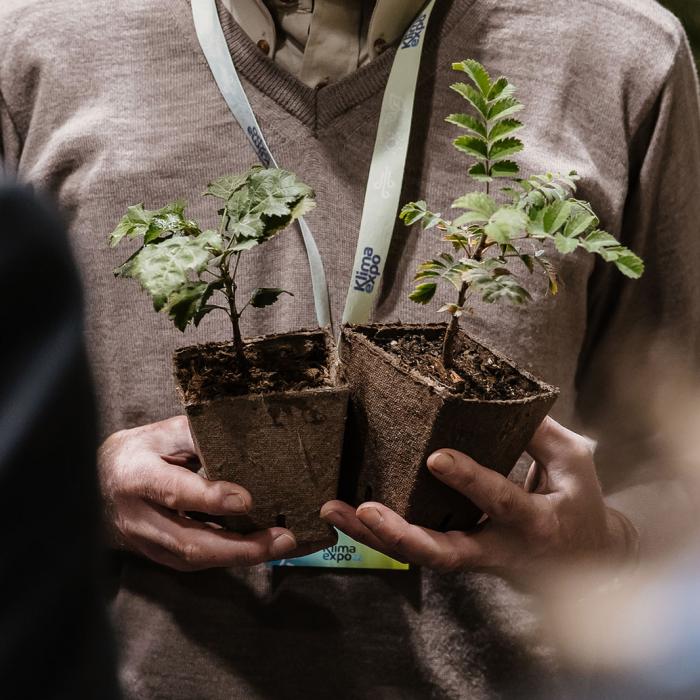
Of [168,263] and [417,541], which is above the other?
[168,263]

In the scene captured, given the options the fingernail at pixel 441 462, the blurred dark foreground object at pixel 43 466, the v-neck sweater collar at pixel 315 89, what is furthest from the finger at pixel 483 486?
the v-neck sweater collar at pixel 315 89

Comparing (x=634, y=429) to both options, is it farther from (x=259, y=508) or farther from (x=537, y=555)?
(x=259, y=508)

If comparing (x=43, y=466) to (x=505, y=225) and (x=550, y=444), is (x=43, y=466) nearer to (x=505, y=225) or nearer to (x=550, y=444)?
(x=505, y=225)

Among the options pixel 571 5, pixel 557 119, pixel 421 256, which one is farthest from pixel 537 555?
Answer: pixel 571 5

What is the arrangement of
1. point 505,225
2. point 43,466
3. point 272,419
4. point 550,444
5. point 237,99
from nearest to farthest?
point 43,466 → point 505,225 → point 272,419 → point 550,444 → point 237,99

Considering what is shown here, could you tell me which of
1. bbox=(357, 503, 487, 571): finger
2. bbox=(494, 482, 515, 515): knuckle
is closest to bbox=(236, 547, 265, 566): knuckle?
bbox=(357, 503, 487, 571): finger

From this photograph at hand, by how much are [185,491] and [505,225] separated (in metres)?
0.35

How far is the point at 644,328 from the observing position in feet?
3.58

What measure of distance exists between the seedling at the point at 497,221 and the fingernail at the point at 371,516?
0.45 ft

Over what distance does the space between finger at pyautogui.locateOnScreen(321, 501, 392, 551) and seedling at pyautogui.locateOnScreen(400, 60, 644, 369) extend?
157 mm

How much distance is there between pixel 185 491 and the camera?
Result: 28.6 inches

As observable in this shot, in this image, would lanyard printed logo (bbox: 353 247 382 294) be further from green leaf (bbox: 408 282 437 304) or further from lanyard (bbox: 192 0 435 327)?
green leaf (bbox: 408 282 437 304)

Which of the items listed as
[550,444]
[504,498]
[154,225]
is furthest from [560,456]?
[154,225]

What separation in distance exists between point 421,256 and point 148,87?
0.38 meters
